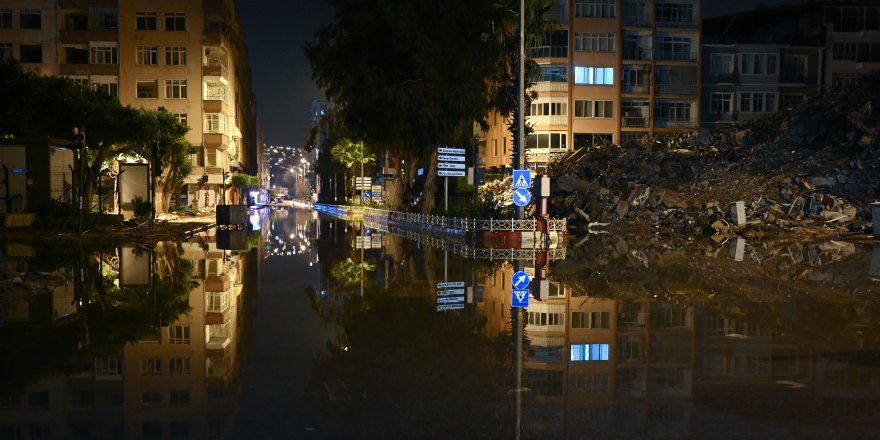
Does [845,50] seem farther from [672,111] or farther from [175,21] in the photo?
[175,21]

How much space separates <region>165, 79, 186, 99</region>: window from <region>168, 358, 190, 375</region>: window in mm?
74718

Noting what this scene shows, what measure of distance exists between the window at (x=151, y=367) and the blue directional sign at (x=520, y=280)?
919 cm

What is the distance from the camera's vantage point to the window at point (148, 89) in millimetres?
79000

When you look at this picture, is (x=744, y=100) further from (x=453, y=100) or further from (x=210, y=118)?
(x=210, y=118)

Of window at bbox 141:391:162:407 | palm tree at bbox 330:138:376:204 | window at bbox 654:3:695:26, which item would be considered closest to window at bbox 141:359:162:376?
window at bbox 141:391:162:407

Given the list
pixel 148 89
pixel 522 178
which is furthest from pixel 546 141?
pixel 522 178

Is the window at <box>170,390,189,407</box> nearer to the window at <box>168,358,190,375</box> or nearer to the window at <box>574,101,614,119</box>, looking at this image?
the window at <box>168,358,190,375</box>

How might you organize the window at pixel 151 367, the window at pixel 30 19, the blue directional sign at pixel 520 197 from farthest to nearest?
the window at pixel 30 19, the blue directional sign at pixel 520 197, the window at pixel 151 367

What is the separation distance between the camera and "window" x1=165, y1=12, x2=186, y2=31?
79438 mm

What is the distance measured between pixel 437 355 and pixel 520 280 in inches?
359

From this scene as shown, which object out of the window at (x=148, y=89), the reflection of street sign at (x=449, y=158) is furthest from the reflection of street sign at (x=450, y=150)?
the window at (x=148, y=89)

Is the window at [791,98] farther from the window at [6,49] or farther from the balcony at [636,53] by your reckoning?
the window at [6,49]

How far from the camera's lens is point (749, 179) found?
46.3m

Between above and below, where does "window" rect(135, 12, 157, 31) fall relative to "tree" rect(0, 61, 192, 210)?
above
